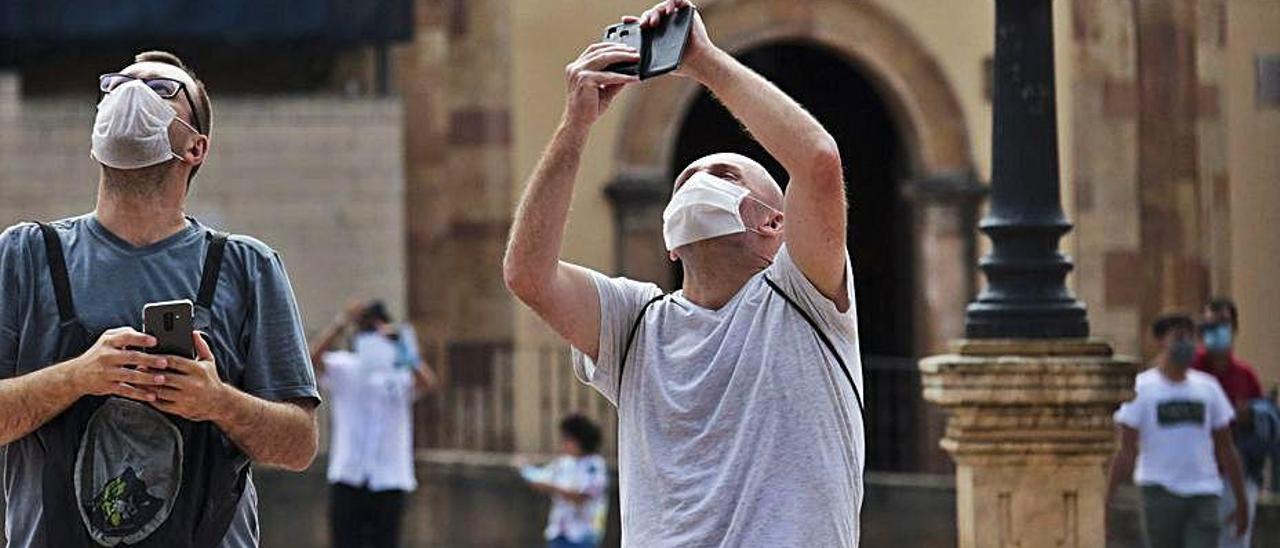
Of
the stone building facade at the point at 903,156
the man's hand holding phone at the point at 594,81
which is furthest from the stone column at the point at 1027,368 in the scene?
the stone building facade at the point at 903,156

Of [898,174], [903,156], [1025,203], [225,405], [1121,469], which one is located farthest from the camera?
[898,174]

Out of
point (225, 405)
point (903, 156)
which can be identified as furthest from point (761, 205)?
point (903, 156)

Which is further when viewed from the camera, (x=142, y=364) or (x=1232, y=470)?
(x=1232, y=470)

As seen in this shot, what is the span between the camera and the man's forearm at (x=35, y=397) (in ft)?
16.4

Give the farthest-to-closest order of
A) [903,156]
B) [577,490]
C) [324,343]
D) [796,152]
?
[903,156] < [324,343] < [577,490] < [796,152]

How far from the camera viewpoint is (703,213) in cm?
561

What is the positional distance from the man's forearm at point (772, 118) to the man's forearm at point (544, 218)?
328mm

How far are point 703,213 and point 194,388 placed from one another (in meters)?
1.15

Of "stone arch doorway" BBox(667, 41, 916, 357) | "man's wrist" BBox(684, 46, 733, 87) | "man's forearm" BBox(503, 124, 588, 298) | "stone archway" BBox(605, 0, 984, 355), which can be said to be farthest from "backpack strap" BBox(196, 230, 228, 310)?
"stone arch doorway" BBox(667, 41, 916, 357)

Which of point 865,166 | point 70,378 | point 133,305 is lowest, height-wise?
point 70,378

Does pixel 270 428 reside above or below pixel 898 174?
below

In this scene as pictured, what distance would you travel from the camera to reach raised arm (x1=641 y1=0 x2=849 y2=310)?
5.43m

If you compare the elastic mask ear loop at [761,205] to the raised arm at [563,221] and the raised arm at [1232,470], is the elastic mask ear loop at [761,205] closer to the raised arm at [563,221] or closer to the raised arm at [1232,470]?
the raised arm at [563,221]

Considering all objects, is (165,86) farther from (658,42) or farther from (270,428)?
(658,42)
